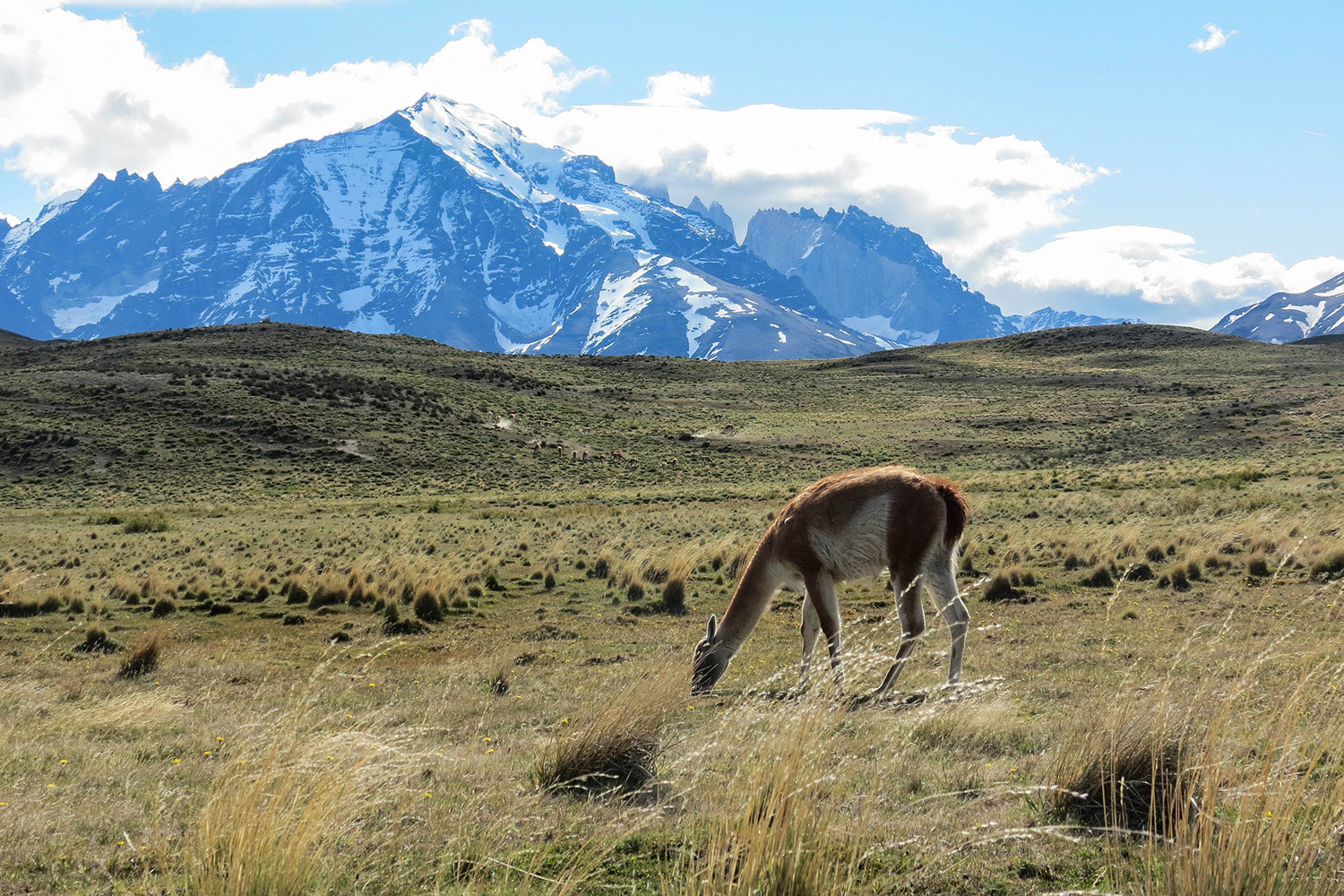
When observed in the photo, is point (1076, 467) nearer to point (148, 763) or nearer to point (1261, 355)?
point (148, 763)

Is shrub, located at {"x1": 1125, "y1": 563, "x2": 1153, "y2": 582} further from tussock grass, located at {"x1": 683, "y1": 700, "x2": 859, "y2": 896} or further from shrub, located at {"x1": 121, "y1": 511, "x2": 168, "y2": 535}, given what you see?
shrub, located at {"x1": 121, "y1": 511, "x2": 168, "y2": 535}

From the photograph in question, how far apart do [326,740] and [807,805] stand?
2.20 m

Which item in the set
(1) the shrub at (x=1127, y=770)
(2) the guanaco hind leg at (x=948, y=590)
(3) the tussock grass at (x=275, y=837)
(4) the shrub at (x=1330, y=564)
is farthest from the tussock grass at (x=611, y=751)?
(4) the shrub at (x=1330, y=564)

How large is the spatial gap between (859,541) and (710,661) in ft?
5.51

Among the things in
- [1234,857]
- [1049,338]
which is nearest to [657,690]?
[1234,857]

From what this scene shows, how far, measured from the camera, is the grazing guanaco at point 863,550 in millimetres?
7781

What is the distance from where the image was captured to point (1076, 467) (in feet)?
141

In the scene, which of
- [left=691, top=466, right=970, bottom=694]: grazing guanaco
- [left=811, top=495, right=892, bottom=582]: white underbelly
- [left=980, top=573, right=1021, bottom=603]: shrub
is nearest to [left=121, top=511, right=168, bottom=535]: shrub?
[left=980, top=573, right=1021, bottom=603]: shrub

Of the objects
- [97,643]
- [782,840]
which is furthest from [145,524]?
[782,840]

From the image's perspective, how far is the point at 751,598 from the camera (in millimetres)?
8125

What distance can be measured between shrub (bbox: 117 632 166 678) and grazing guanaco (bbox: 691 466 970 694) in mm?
7084

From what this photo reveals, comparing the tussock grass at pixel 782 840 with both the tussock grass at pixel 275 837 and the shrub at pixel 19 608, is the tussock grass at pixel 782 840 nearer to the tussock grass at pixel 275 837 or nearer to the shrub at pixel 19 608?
the tussock grass at pixel 275 837

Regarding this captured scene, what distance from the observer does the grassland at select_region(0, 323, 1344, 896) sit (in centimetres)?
364

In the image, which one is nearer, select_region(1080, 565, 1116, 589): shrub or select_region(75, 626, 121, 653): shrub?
select_region(75, 626, 121, 653): shrub
